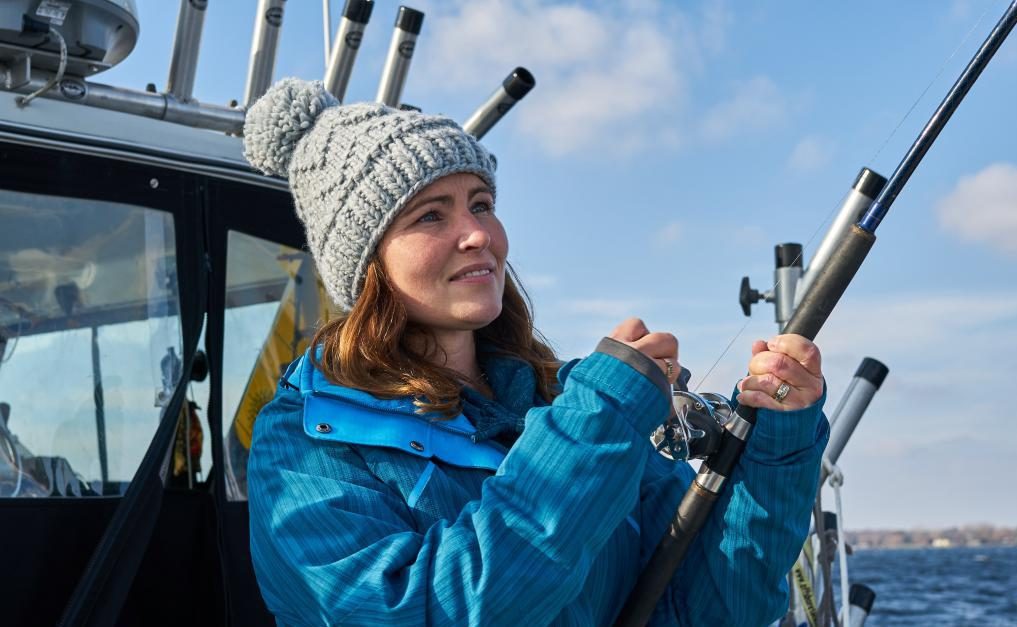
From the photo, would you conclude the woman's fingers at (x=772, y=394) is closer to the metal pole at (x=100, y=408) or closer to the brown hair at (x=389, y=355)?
the brown hair at (x=389, y=355)

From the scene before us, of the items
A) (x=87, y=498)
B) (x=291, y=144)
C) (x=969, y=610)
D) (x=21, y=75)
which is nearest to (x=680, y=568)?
(x=291, y=144)

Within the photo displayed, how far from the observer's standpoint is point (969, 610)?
41812 millimetres

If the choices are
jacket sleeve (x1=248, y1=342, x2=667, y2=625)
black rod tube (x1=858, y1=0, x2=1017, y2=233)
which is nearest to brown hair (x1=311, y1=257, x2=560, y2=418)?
jacket sleeve (x1=248, y1=342, x2=667, y2=625)

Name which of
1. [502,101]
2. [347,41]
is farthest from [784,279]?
[347,41]

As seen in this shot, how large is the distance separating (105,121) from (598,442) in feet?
7.41

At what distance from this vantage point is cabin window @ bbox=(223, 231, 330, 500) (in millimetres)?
3570

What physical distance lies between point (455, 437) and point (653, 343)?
17.3 inches

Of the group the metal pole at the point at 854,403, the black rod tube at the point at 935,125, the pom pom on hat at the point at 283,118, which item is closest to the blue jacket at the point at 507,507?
the black rod tube at the point at 935,125

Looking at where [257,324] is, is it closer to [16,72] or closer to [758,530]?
[16,72]

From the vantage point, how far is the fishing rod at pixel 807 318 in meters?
1.88

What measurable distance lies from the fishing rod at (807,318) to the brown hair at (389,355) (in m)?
0.47

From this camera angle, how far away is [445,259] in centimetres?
215

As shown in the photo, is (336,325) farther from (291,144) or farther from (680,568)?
(680,568)

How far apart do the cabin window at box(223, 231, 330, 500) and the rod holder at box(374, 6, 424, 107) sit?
0.65 m
